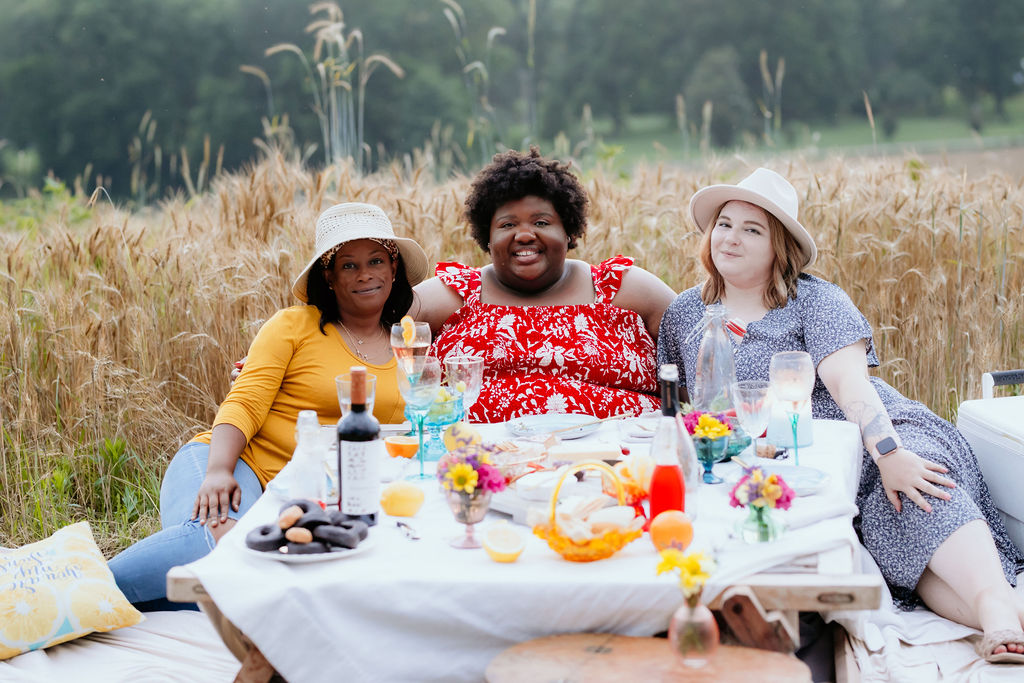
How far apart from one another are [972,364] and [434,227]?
2.73 m

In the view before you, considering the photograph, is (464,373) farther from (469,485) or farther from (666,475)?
(666,475)

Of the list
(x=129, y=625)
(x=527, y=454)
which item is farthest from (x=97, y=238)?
(x=527, y=454)

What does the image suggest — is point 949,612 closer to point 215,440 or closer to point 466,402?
point 466,402

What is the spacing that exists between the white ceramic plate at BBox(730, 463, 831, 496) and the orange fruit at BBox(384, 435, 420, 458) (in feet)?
2.76

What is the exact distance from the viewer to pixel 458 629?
207 centimetres

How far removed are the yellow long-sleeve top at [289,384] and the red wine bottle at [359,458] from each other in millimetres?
1206

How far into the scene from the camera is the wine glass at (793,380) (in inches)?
105

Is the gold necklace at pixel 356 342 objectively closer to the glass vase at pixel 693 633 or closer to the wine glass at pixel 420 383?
the wine glass at pixel 420 383

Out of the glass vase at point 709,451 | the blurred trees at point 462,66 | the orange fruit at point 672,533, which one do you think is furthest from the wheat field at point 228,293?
the blurred trees at point 462,66

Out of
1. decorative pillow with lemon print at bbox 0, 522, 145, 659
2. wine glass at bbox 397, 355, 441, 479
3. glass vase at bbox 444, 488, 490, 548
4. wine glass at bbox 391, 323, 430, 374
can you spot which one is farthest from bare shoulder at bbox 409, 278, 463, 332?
glass vase at bbox 444, 488, 490, 548

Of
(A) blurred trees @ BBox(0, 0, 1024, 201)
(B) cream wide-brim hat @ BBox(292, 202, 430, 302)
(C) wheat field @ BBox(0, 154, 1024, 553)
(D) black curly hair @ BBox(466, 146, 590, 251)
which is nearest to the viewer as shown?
(B) cream wide-brim hat @ BBox(292, 202, 430, 302)

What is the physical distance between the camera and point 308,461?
2.38 meters

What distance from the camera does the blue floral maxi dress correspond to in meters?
3.03

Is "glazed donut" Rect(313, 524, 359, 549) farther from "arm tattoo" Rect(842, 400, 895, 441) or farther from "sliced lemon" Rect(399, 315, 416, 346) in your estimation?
"arm tattoo" Rect(842, 400, 895, 441)
